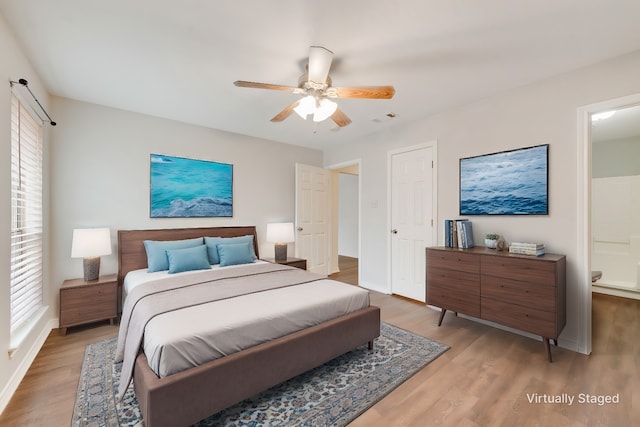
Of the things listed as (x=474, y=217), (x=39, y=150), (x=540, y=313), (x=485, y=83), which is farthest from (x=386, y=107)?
(x=39, y=150)

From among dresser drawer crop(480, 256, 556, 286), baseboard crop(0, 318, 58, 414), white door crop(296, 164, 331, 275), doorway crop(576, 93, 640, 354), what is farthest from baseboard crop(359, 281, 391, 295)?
baseboard crop(0, 318, 58, 414)

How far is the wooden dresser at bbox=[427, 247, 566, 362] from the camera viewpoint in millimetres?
2250

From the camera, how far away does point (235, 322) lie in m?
1.73

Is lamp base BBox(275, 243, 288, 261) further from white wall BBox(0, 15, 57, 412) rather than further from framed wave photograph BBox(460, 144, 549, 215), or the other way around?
white wall BBox(0, 15, 57, 412)

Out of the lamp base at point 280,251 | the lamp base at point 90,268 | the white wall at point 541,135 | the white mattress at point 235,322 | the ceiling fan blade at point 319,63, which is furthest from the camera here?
the lamp base at point 280,251

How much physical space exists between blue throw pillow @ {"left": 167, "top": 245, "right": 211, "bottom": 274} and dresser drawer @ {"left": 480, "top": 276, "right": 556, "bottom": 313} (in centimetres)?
300

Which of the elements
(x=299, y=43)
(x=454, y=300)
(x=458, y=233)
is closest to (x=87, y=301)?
(x=299, y=43)

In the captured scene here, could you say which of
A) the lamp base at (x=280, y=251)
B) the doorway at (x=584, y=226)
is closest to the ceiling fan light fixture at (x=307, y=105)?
the doorway at (x=584, y=226)

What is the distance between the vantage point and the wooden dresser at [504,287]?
225 centimetres

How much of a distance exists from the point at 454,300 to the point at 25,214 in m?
4.07

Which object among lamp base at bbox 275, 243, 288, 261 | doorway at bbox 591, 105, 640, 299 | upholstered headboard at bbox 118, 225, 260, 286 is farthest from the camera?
lamp base at bbox 275, 243, 288, 261

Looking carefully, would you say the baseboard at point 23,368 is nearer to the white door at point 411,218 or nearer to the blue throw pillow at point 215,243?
the blue throw pillow at point 215,243

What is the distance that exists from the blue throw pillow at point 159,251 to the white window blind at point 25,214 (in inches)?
35.9

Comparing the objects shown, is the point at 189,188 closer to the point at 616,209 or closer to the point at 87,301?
the point at 87,301
